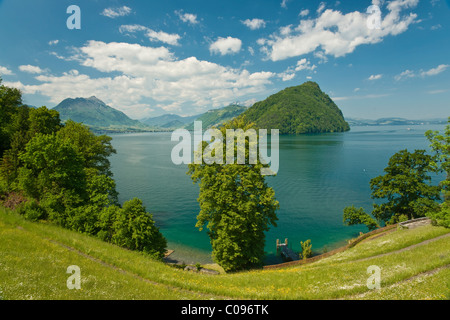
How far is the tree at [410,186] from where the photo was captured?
99.6ft

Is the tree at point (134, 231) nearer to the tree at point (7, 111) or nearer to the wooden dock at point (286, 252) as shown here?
the wooden dock at point (286, 252)


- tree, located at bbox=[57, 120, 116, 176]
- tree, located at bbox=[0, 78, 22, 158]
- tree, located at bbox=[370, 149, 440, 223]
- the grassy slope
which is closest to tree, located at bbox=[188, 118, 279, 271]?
the grassy slope

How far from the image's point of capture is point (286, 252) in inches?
1200

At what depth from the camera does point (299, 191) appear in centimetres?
5647

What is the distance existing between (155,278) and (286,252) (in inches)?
880

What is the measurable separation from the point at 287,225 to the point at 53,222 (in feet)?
111

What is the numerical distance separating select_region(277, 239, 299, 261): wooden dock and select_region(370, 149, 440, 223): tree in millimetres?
15614

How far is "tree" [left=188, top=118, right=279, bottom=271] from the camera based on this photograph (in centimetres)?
2158

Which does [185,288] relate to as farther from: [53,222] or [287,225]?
[287,225]

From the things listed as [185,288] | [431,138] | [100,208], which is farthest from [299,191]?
[185,288]

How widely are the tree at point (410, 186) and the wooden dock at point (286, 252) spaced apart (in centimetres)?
1561

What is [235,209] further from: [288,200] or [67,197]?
[288,200]

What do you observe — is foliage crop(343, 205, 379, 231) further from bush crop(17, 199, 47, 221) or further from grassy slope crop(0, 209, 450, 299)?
bush crop(17, 199, 47, 221)

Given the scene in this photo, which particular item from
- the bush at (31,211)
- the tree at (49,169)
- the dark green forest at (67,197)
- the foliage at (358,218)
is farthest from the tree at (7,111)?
the foliage at (358,218)
